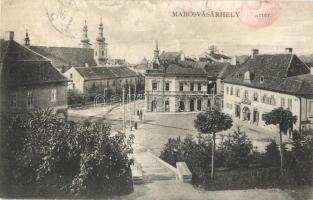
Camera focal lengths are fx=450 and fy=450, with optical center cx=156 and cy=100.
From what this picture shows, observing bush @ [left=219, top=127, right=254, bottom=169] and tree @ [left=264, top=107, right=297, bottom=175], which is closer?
tree @ [left=264, top=107, right=297, bottom=175]

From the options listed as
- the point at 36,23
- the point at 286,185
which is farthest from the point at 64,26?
the point at 286,185

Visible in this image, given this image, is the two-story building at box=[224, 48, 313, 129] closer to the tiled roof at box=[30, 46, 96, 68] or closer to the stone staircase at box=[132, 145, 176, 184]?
the stone staircase at box=[132, 145, 176, 184]

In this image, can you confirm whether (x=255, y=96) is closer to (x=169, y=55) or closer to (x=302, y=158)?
(x=302, y=158)

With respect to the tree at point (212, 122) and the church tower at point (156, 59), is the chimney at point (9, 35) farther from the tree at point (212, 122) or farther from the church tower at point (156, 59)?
the tree at point (212, 122)

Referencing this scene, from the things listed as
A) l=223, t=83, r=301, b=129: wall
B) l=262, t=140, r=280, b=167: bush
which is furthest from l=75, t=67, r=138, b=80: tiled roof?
l=262, t=140, r=280, b=167: bush

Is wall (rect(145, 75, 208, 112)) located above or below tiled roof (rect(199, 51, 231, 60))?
below

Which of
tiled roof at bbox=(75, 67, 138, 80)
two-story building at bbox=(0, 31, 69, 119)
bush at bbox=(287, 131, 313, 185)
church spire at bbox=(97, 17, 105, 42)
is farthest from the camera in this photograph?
tiled roof at bbox=(75, 67, 138, 80)

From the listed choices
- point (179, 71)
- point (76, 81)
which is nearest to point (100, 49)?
point (76, 81)

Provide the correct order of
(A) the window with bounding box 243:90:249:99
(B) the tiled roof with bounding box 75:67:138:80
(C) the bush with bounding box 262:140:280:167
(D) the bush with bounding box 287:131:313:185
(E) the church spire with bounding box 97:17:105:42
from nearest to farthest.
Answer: (E) the church spire with bounding box 97:17:105:42, (D) the bush with bounding box 287:131:313:185, (C) the bush with bounding box 262:140:280:167, (B) the tiled roof with bounding box 75:67:138:80, (A) the window with bounding box 243:90:249:99
